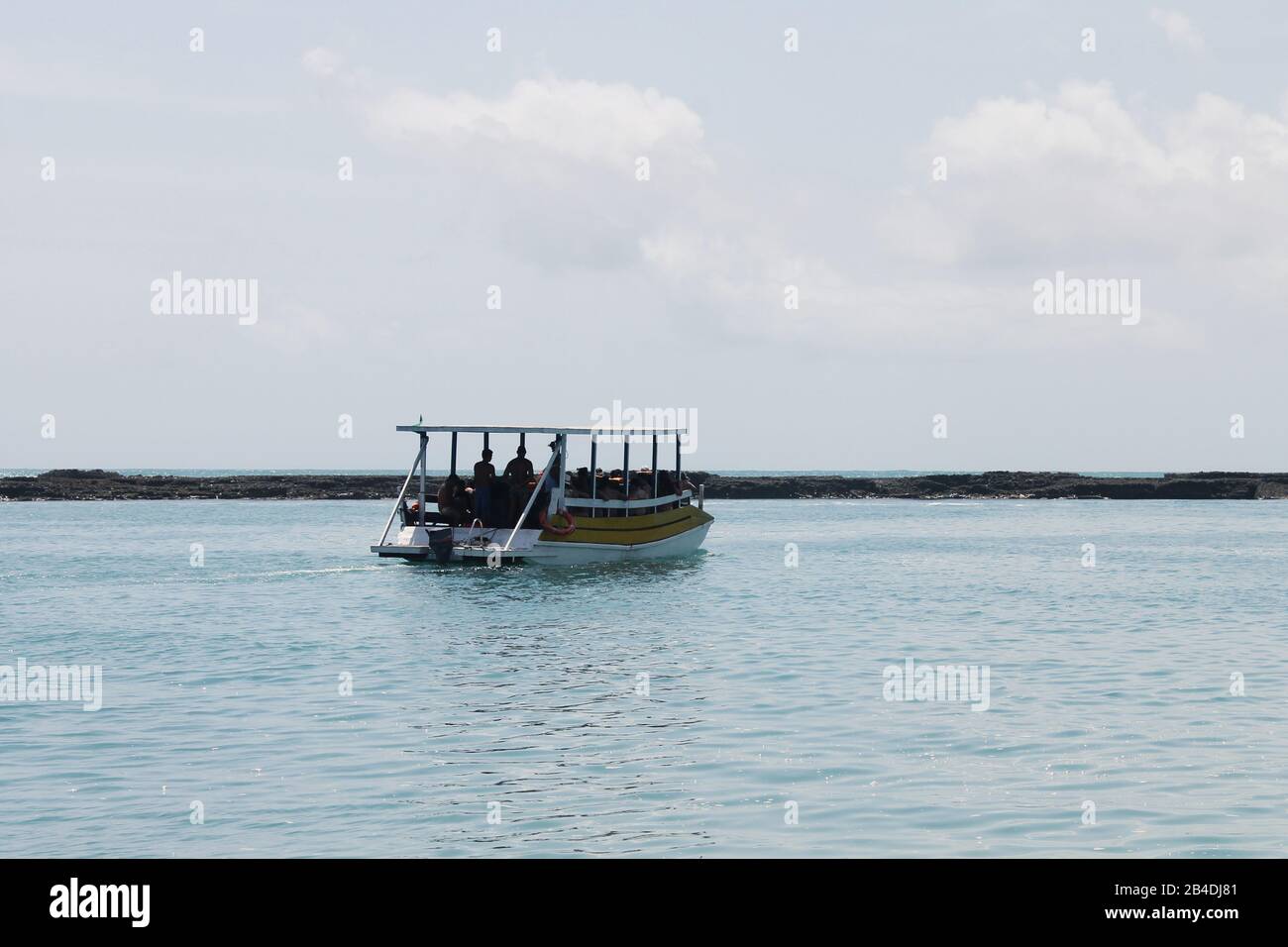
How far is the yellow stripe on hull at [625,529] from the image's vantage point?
37062 millimetres

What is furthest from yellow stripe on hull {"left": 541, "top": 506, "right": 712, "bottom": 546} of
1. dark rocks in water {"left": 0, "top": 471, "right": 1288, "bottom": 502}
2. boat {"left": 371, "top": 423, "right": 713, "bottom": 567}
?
dark rocks in water {"left": 0, "top": 471, "right": 1288, "bottom": 502}

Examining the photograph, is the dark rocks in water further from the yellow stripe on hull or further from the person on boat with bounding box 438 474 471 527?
the person on boat with bounding box 438 474 471 527

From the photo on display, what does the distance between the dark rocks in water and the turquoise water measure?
8018 cm

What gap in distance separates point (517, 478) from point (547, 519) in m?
1.44

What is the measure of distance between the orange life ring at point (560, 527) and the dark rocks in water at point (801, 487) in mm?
82696

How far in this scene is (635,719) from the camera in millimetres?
16250

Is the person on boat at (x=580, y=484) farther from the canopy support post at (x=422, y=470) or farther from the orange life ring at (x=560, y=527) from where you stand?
the canopy support post at (x=422, y=470)

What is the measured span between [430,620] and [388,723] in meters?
11.4

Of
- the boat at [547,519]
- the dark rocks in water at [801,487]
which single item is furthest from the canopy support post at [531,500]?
the dark rocks in water at [801,487]

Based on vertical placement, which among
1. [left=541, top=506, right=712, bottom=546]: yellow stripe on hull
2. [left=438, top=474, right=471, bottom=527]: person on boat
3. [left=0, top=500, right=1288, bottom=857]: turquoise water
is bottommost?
[left=0, top=500, right=1288, bottom=857]: turquoise water

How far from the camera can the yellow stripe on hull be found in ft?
122
